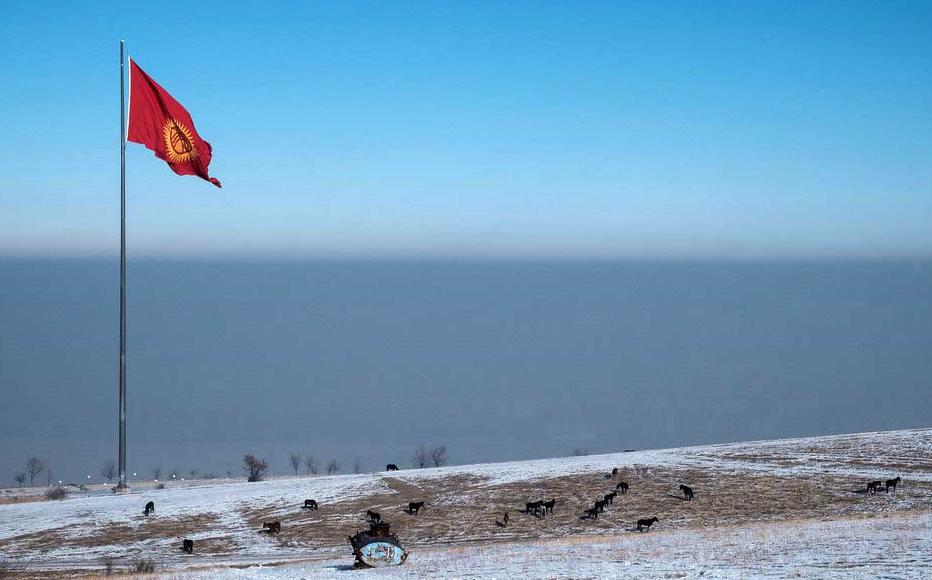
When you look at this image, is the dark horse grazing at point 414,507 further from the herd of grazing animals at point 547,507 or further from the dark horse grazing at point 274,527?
the dark horse grazing at point 274,527

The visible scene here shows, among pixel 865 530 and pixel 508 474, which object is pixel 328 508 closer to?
pixel 508 474

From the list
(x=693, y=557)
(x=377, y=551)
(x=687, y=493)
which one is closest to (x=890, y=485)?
(x=687, y=493)

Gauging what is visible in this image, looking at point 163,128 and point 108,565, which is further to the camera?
point 163,128

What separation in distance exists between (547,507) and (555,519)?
0.91m

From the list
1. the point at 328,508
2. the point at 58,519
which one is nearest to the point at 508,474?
the point at 328,508

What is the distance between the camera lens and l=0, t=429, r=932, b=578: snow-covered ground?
25641mm

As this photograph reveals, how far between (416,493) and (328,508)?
171 inches

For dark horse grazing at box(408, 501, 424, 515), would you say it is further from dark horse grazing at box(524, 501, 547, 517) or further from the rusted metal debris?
the rusted metal debris

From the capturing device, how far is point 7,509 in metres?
43.0

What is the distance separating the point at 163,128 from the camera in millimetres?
39750

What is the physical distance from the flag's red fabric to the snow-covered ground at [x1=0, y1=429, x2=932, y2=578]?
13822mm

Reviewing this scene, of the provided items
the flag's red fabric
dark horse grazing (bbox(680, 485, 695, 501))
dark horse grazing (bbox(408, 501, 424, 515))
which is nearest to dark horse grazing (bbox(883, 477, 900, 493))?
dark horse grazing (bbox(680, 485, 695, 501))

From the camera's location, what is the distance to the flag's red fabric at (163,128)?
38844mm

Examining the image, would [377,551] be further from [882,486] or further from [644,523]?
[882,486]
